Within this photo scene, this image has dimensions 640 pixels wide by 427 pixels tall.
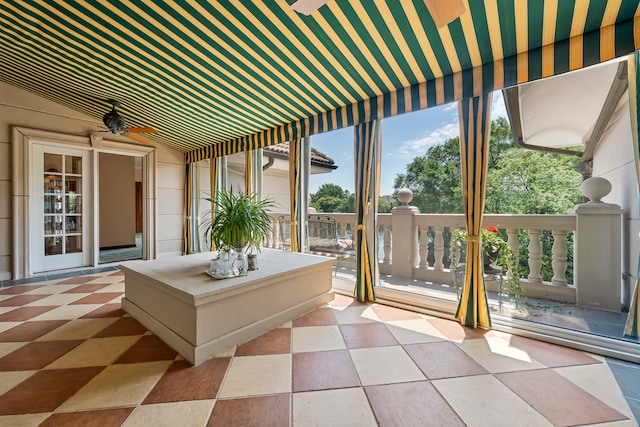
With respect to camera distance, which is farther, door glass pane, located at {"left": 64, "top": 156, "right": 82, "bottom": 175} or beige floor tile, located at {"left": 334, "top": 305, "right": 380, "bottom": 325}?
door glass pane, located at {"left": 64, "top": 156, "right": 82, "bottom": 175}

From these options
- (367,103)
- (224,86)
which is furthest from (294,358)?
(224,86)

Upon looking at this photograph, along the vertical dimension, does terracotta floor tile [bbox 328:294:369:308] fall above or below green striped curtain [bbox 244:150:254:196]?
below

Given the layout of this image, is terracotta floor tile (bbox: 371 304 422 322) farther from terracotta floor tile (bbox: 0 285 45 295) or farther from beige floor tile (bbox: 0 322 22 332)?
terracotta floor tile (bbox: 0 285 45 295)

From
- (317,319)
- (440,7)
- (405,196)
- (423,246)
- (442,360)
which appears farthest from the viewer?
(405,196)

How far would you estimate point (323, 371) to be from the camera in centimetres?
168

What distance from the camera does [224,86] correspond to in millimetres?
2984

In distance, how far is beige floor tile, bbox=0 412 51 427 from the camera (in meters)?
1.23

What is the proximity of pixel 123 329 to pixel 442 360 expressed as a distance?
8.72 feet

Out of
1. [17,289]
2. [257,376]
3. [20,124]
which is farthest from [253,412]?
[20,124]

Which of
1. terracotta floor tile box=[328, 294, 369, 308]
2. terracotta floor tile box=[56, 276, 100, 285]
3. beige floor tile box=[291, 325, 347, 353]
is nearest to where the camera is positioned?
beige floor tile box=[291, 325, 347, 353]

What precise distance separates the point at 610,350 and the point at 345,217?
3.09m

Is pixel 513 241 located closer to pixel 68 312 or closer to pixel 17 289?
pixel 68 312

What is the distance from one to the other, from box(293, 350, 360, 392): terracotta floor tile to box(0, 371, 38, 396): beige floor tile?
1679 mm

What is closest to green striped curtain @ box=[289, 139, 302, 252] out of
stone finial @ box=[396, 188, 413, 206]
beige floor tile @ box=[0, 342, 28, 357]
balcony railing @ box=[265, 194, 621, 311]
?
balcony railing @ box=[265, 194, 621, 311]
